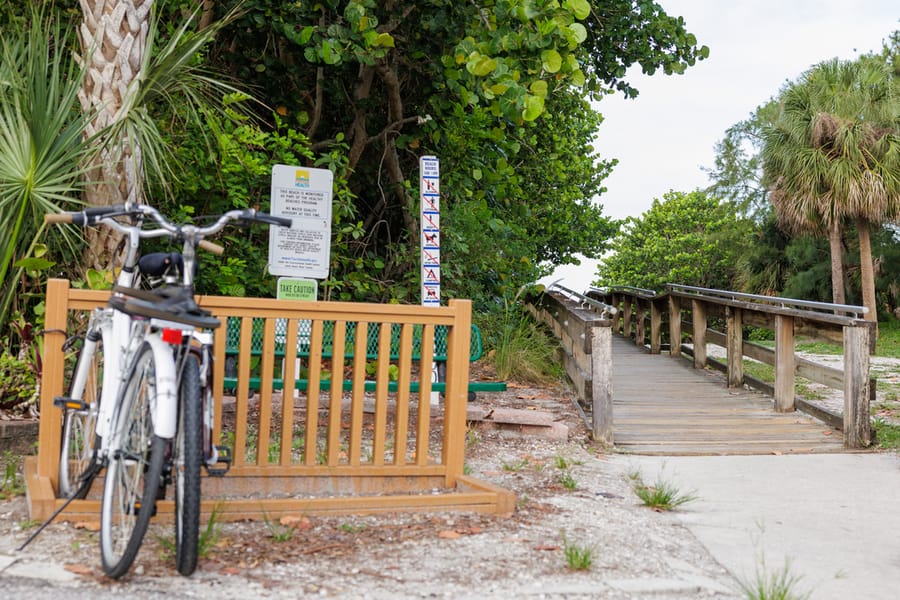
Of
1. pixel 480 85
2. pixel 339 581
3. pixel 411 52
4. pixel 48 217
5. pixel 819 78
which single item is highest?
pixel 819 78

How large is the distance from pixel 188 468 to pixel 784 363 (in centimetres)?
698

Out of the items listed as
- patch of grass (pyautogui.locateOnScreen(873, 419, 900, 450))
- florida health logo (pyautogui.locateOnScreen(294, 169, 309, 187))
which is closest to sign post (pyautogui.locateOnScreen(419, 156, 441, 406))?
florida health logo (pyautogui.locateOnScreen(294, 169, 309, 187))

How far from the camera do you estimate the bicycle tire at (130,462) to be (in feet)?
11.2

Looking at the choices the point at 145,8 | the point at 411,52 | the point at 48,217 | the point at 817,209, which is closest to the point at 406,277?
the point at 411,52

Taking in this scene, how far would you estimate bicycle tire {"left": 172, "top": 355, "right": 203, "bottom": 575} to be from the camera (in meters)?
3.44

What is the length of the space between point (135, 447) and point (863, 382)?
607cm

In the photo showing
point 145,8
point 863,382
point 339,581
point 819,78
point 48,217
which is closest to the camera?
point 339,581

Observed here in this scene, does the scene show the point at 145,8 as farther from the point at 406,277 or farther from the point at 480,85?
the point at 406,277

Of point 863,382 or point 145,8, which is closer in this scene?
point 145,8

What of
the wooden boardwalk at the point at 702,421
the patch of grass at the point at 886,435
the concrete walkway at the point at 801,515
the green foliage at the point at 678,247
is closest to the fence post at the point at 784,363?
the wooden boardwalk at the point at 702,421

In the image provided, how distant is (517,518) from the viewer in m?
4.73

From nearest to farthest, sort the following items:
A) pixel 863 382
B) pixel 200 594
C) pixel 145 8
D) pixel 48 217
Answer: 1. pixel 200 594
2. pixel 48 217
3. pixel 145 8
4. pixel 863 382

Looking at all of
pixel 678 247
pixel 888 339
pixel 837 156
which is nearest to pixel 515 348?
pixel 837 156

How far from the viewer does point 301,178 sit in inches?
302
